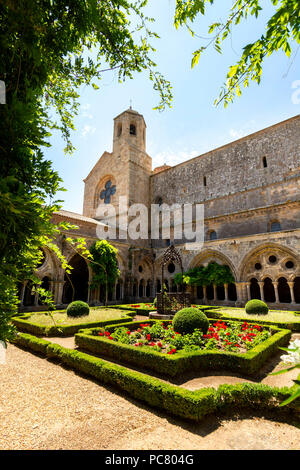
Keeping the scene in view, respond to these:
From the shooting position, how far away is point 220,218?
1891cm

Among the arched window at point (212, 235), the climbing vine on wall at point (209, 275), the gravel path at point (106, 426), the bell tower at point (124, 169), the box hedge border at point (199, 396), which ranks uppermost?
the bell tower at point (124, 169)

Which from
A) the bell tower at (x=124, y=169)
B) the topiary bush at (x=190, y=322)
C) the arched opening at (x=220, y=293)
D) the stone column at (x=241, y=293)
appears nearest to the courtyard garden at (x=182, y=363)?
the topiary bush at (x=190, y=322)

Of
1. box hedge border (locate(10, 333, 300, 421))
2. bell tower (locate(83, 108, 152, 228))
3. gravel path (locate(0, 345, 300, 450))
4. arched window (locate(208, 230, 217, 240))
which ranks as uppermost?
bell tower (locate(83, 108, 152, 228))

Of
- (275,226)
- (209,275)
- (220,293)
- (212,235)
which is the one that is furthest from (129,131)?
(220,293)

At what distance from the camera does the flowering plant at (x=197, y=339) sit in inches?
226

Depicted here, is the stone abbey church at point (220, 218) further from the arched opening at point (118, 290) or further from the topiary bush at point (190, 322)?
the topiary bush at point (190, 322)

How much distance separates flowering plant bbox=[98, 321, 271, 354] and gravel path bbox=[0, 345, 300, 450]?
194 cm

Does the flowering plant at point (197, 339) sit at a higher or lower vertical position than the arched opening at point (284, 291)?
lower

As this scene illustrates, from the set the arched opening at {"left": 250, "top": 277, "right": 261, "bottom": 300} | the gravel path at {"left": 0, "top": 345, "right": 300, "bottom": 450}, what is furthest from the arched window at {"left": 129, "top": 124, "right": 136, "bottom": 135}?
the gravel path at {"left": 0, "top": 345, "right": 300, "bottom": 450}

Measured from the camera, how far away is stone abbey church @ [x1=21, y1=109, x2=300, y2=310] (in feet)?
47.0

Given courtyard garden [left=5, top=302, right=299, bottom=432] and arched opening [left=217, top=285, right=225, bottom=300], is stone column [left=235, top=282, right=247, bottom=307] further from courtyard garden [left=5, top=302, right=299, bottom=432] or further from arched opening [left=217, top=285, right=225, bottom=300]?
courtyard garden [left=5, top=302, right=299, bottom=432]

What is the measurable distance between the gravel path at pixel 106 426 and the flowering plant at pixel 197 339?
1.94 meters

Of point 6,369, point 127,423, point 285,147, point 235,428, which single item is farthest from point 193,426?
point 285,147

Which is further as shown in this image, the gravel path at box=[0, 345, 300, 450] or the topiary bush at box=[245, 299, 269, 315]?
the topiary bush at box=[245, 299, 269, 315]
